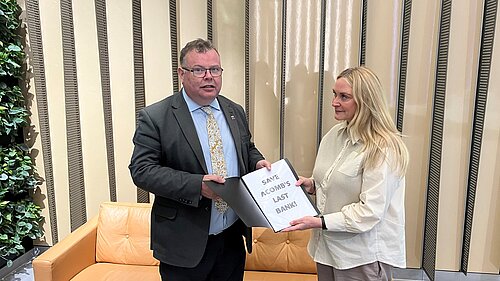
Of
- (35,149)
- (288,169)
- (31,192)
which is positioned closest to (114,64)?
(35,149)

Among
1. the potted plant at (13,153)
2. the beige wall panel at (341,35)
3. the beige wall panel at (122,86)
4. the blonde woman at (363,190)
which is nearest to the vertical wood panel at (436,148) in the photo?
the beige wall panel at (341,35)

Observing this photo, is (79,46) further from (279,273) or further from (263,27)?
(279,273)

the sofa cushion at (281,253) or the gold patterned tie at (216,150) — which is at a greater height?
the gold patterned tie at (216,150)

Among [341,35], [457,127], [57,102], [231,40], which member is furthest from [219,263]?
[57,102]

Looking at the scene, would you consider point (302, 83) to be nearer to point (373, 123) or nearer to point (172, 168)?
point (373, 123)

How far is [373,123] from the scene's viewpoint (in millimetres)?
1625

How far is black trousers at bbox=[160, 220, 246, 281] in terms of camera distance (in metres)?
1.79

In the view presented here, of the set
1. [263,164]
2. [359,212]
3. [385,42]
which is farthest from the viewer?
[385,42]

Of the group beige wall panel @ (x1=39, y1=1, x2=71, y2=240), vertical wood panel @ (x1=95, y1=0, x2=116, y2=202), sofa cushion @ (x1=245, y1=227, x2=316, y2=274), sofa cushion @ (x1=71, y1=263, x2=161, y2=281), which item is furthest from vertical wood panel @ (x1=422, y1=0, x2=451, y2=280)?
beige wall panel @ (x1=39, y1=1, x2=71, y2=240)

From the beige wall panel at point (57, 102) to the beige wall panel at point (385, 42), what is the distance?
2.22 m

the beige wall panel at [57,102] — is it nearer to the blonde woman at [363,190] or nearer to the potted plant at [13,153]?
the potted plant at [13,153]

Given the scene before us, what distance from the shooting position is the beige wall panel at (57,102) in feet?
9.59

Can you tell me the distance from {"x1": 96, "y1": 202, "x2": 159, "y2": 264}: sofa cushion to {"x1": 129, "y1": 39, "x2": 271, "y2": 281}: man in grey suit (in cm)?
91

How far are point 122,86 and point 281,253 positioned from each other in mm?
1636
